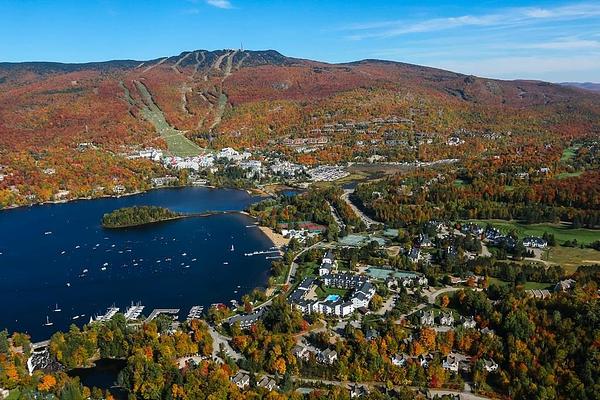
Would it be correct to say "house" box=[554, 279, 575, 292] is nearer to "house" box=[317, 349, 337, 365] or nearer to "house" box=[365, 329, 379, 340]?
"house" box=[365, 329, 379, 340]

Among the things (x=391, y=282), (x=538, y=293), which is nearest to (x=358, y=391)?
(x=391, y=282)

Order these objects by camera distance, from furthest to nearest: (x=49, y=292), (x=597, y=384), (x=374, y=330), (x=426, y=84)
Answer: (x=426, y=84), (x=49, y=292), (x=374, y=330), (x=597, y=384)

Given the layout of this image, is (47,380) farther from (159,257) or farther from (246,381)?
(159,257)

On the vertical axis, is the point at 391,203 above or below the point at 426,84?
below

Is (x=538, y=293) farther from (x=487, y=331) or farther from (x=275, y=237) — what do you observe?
(x=275, y=237)

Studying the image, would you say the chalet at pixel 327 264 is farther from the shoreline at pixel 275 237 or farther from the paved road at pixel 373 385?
the paved road at pixel 373 385

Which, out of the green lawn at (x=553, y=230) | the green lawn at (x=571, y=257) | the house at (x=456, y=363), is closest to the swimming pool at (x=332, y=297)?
the house at (x=456, y=363)

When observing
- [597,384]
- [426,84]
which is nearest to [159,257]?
[597,384]
